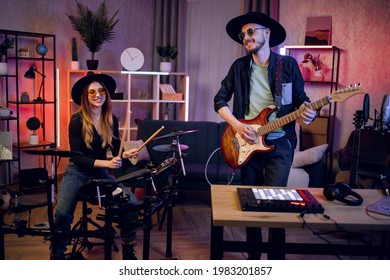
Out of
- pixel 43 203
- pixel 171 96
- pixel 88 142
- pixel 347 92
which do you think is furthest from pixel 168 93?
pixel 347 92

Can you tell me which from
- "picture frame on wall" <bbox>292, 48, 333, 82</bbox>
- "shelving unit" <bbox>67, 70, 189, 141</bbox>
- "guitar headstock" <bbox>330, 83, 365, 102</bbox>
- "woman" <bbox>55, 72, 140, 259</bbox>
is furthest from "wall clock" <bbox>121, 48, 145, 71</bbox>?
"guitar headstock" <bbox>330, 83, 365, 102</bbox>

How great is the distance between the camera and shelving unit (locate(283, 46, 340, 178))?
4.02 m

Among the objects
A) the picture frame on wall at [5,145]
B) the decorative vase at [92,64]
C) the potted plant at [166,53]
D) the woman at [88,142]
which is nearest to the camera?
the woman at [88,142]

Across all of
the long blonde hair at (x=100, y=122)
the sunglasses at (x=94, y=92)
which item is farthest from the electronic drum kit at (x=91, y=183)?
the sunglasses at (x=94, y=92)

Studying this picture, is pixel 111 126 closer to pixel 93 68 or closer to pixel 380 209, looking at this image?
pixel 380 209

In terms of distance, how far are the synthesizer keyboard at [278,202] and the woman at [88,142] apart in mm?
828

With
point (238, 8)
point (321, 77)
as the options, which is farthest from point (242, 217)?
point (238, 8)

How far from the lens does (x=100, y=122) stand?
244cm

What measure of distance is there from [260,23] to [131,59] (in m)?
2.47

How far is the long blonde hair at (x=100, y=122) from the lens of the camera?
236 centimetres

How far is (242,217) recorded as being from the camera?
4.80 ft

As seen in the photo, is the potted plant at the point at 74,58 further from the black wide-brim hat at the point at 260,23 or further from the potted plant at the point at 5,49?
the black wide-brim hat at the point at 260,23

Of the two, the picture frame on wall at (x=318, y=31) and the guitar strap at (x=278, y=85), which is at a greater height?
the picture frame on wall at (x=318, y=31)
